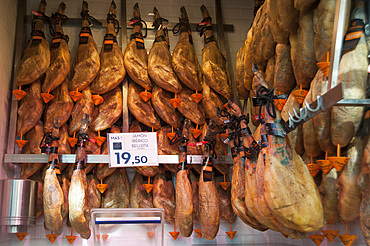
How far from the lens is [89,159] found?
4.53 metres

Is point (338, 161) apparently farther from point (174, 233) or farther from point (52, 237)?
point (52, 237)

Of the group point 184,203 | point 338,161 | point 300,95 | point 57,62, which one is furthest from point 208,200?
point 57,62

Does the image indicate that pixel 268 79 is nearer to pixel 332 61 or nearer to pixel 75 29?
pixel 332 61

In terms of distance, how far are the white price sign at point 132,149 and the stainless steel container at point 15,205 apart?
1.01m

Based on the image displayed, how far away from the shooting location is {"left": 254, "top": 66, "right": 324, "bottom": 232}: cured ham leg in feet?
8.43

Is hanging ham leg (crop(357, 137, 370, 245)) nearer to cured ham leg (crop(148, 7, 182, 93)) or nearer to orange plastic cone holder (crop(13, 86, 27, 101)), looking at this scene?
cured ham leg (crop(148, 7, 182, 93))

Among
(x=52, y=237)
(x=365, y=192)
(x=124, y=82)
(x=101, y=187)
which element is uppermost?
(x=124, y=82)

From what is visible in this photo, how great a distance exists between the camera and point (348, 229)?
3178mm

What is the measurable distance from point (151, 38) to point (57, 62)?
1440 mm

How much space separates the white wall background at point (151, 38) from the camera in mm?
4648

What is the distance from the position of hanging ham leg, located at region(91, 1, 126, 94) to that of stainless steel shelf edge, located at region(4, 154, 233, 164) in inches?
35.0

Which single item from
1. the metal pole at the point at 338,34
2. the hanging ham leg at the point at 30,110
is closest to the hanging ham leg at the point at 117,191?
the hanging ham leg at the point at 30,110

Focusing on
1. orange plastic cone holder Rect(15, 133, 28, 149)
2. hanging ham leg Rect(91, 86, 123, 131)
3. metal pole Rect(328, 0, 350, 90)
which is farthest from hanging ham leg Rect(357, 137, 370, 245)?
orange plastic cone holder Rect(15, 133, 28, 149)

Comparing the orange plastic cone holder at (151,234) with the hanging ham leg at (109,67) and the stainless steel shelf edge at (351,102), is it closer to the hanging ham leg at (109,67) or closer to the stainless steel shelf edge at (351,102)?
the stainless steel shelf edge at (351,102)
